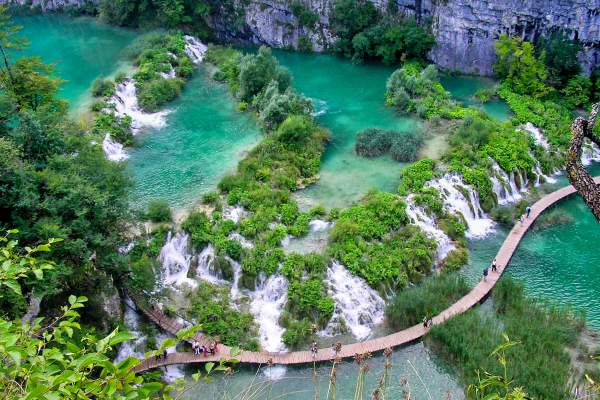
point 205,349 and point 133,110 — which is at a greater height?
point 133,110

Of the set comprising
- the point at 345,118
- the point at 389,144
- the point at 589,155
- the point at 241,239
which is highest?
the point at 345,118

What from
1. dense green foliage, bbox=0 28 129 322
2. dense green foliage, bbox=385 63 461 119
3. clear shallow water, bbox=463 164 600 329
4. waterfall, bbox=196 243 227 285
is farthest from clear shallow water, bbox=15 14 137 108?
clear shallow water, bbox=463 164 600 329

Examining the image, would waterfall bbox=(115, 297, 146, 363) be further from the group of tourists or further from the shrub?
the shrub

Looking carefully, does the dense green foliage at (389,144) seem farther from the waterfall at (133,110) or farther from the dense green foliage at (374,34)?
the waterfall at (133,110)

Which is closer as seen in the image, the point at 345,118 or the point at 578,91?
the point at 345,118

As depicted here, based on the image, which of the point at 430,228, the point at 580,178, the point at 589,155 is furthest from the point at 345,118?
the point at 580,178

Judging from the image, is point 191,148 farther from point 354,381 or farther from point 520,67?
point 520,67
